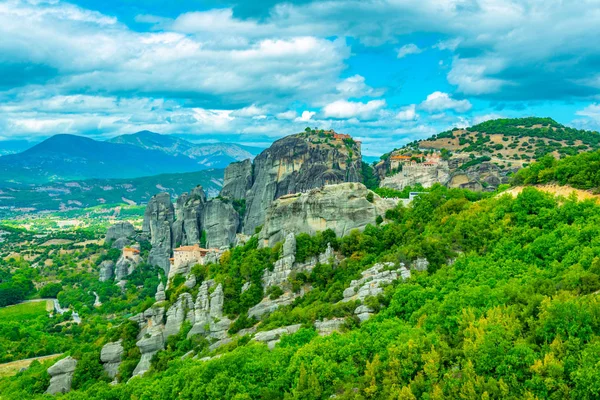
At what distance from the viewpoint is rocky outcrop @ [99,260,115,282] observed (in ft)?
321

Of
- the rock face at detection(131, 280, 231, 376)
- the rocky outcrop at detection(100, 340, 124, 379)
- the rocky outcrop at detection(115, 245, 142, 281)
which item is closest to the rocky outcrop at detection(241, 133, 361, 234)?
the rocky outcrop at detection(115, 245, 142, 281)

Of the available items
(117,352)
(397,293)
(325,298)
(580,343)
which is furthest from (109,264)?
(580,343)

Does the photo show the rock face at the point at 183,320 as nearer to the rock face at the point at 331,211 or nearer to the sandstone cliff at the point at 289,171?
the rock face at the point at 331,211

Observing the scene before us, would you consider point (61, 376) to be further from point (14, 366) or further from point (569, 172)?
point (569, 172)

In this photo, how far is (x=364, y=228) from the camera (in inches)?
1628

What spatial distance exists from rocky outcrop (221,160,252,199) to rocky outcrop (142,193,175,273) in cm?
1306

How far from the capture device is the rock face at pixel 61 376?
1526 inches

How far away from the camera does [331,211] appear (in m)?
41.9

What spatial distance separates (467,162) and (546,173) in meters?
58.6

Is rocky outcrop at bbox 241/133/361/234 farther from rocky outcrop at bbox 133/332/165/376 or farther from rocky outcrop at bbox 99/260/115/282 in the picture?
rocky outcrop at bbox 133/332/165/376

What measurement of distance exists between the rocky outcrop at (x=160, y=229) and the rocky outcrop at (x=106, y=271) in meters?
7.58

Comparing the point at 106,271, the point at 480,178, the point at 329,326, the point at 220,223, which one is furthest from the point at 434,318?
the point at 106,271

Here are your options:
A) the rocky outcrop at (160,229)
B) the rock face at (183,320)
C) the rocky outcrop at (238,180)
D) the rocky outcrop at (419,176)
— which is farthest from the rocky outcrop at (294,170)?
the rock face at (183,320)

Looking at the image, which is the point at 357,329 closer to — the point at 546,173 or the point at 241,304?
the point at 241,304
